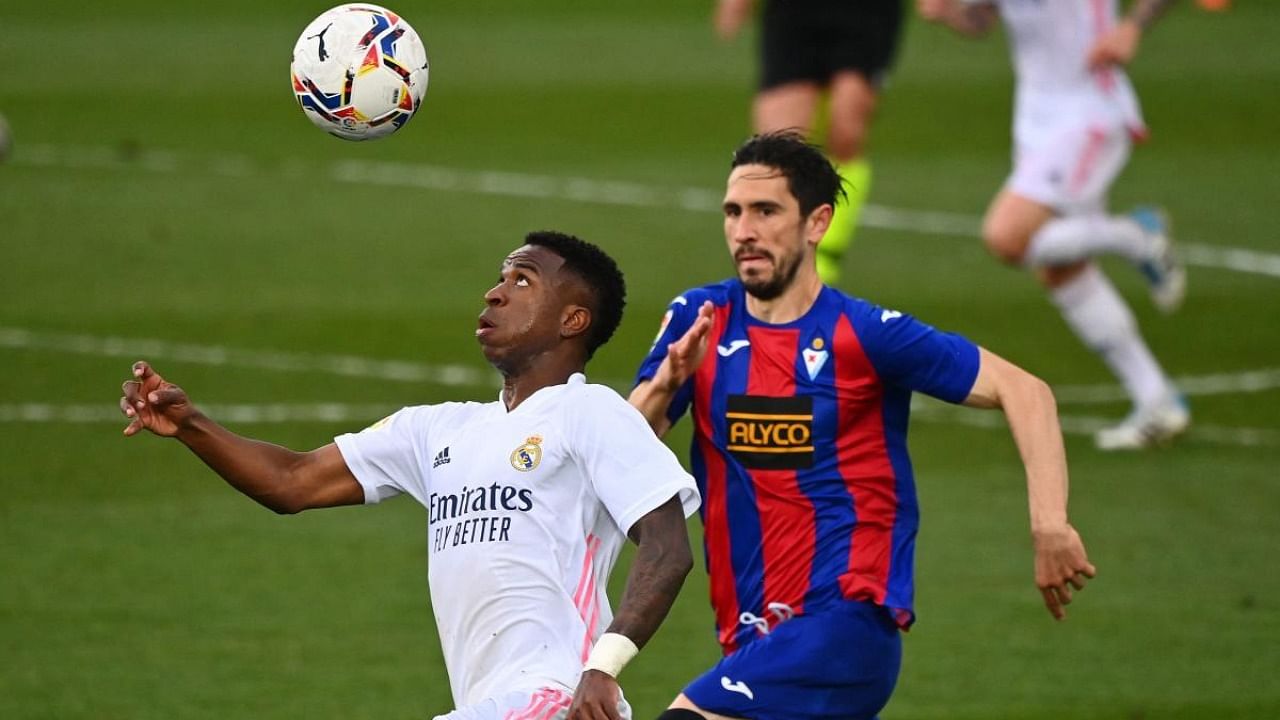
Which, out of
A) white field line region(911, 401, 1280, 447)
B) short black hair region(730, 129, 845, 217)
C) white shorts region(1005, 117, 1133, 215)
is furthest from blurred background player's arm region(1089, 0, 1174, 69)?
short black hair region(730, 129, 845, 217)

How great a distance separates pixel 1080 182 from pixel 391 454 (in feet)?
19.0

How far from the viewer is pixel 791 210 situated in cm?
636

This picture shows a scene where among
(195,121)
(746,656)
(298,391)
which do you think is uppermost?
(195,121)

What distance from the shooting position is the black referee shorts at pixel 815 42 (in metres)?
13.7

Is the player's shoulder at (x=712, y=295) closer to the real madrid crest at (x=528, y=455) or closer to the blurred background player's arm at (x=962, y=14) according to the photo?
the real madrid crest at (x=528, y=455)

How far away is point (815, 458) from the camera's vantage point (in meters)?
6.24

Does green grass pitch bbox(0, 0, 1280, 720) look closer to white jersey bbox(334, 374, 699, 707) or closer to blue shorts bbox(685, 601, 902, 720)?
blue shorts bbox(685, 601, 902, 720)

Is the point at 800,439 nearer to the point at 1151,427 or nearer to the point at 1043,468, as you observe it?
the point at 1043,468

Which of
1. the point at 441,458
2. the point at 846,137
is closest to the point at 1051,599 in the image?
the point at 441,458

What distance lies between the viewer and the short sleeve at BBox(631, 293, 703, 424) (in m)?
6.36

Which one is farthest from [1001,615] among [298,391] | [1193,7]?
[1193,7]

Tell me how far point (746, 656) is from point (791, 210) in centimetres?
127

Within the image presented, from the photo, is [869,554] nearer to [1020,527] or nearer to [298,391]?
[1020,527]

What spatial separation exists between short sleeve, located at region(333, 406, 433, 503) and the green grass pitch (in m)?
2.01
